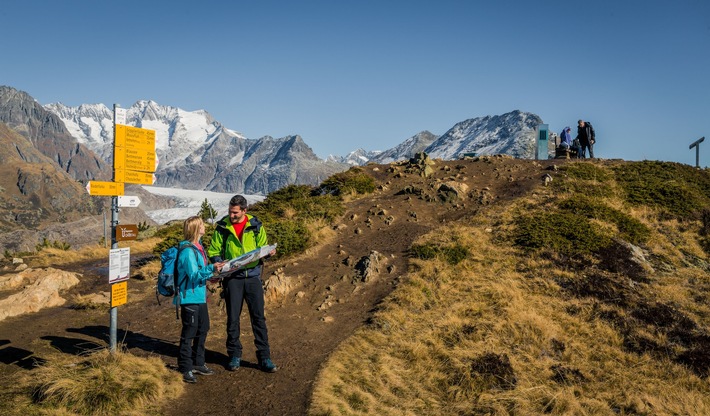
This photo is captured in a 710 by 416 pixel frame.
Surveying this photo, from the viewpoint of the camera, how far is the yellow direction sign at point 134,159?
7.29 meters

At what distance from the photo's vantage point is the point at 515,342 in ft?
31.7

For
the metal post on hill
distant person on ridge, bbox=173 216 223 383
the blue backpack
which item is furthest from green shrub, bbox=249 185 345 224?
the metal post on hill

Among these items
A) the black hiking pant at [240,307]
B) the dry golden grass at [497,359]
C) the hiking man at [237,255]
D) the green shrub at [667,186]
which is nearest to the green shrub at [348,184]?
the dry golden grass at [497,359]

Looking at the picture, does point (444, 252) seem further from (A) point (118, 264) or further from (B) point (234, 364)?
(A) point (118, 264)

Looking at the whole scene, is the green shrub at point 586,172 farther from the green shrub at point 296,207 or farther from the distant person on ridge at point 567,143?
the green shrub at point 296,207

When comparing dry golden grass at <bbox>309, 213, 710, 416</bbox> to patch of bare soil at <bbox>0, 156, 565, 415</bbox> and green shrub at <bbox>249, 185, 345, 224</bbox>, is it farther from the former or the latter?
green shrub at <bbox>249, 185, 345, 224</bbox>

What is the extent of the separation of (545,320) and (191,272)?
27.1 ft

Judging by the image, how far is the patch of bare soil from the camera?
7.25m

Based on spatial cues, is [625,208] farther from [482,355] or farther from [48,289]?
[48,289]

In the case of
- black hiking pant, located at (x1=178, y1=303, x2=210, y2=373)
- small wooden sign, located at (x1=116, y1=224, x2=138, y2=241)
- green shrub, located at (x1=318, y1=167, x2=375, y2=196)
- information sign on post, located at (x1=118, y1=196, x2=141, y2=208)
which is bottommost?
black hiking pant, located at (x1=178, y1=303, x2=210, y2=373)

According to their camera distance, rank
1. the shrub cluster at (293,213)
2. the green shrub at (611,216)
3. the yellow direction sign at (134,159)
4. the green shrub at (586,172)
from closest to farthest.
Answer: the yellow direction sign at (134,159), the shrub cluster at (293,213), the green shrub at (611,216), the green shrub at (586,172)

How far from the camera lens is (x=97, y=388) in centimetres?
631

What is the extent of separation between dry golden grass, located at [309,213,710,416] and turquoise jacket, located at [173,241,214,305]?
257 cm

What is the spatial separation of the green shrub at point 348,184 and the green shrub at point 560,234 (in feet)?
27.8
